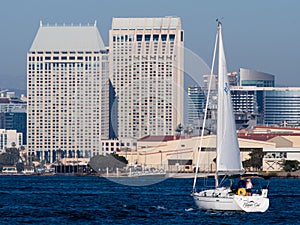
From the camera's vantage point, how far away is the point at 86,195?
271 feet

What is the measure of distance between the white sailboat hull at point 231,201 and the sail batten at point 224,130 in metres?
1.88

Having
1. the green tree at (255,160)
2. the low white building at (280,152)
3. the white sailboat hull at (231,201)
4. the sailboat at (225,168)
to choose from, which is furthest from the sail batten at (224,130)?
the low white building at (280,152)

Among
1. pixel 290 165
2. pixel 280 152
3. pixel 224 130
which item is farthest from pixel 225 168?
pixel 280 152

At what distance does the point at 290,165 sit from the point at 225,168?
110 meters

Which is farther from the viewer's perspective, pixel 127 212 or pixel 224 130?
pixel 127 212

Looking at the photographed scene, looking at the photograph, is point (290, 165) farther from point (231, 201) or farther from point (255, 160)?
point (231, 201)

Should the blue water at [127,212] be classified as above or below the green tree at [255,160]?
below

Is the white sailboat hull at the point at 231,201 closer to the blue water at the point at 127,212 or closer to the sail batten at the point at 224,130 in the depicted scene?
the blue water at the point at 127,212

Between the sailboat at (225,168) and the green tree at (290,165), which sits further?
the green tree at (290,165)

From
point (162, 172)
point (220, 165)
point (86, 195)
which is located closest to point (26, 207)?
point (220, 165)

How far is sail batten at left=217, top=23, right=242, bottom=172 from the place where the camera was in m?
58.7

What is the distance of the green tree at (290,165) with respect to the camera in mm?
166125

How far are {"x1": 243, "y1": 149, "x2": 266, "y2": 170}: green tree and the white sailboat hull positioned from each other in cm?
10891

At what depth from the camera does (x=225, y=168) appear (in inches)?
2303
